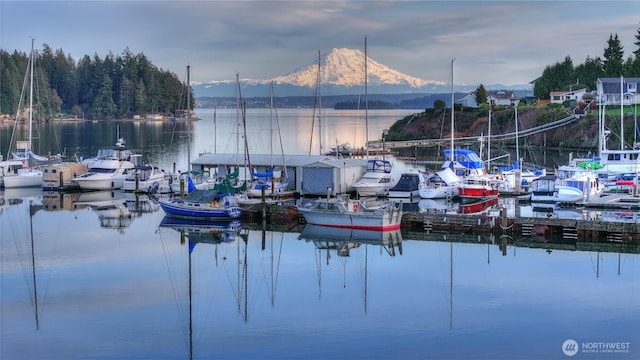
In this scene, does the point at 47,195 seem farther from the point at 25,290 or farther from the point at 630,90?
the point at 630,90

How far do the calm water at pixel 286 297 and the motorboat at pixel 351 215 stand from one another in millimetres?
785

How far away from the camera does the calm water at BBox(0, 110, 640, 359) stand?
21.8m

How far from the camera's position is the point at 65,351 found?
841 inches

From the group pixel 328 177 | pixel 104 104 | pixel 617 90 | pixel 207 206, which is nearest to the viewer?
pixel 207 206

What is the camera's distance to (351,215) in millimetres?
36312

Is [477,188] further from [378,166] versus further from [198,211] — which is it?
[198,211]

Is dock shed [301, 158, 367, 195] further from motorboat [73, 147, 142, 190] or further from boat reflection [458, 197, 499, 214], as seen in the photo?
motorboat [73, 147, 142, 190]

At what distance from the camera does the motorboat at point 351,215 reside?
118 ft

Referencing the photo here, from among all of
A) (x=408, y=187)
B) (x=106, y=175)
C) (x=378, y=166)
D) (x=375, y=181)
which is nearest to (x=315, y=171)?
(x=375, y=181)

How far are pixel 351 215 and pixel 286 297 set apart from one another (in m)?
10.2

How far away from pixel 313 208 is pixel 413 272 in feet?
27.8

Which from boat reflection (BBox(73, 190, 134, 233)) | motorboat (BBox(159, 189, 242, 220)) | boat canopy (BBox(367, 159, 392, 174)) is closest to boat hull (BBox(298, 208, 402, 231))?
motorboat (BBox(159, 189, 242, 220))

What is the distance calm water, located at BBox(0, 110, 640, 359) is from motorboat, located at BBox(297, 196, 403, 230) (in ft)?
2.58

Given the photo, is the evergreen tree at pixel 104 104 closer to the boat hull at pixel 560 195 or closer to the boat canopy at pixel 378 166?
the boat canopy at pixel 378 166
